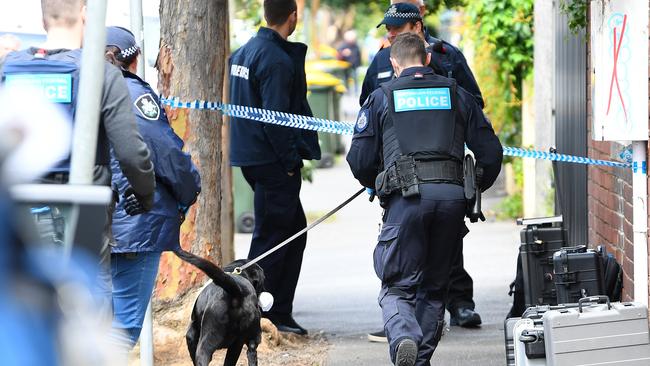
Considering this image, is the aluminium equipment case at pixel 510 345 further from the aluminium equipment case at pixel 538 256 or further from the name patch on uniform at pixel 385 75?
the name patch on uniform at pixel 385 75

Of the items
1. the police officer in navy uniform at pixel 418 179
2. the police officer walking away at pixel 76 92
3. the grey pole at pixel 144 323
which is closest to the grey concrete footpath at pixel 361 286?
the police officer in navy uniform at pixel 418 179

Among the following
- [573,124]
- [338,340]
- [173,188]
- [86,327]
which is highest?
[573,124]

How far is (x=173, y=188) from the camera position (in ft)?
18.3

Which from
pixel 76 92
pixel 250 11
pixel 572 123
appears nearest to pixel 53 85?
pixel 76 92

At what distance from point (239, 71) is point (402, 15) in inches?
46.2

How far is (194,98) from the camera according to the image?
7.38 m

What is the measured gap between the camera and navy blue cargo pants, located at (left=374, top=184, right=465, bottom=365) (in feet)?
19.6

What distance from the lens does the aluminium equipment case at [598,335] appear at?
5.16 meters

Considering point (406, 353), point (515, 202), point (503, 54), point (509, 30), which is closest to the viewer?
point (406, 353)

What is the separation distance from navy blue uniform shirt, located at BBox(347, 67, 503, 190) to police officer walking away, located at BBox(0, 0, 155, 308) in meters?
1.69

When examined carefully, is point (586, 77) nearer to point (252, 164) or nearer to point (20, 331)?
point (252, 164)

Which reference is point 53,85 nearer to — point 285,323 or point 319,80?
point 285,323

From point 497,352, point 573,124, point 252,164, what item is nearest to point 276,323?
point 252,164

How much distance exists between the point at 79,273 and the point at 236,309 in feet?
12.7
